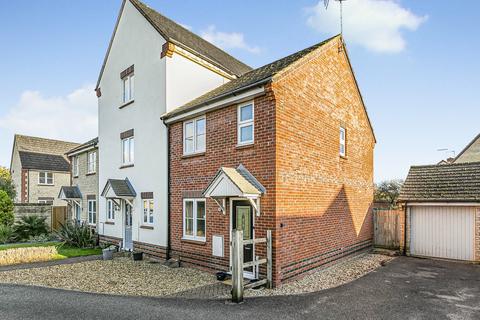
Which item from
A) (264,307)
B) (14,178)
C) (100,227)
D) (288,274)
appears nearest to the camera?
(264,307)

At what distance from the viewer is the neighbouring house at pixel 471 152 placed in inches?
1055

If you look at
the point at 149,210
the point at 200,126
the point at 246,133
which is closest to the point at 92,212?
the point at 149,210

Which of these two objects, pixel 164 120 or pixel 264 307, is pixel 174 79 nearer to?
pixel 164 120

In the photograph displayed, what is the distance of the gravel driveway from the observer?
27.8 feet

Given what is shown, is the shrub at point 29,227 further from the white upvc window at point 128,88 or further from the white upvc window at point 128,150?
the white upvc window at point 128,88

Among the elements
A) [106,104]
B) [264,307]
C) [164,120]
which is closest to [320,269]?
[264,307]

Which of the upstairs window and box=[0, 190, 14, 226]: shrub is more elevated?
the upstairs window

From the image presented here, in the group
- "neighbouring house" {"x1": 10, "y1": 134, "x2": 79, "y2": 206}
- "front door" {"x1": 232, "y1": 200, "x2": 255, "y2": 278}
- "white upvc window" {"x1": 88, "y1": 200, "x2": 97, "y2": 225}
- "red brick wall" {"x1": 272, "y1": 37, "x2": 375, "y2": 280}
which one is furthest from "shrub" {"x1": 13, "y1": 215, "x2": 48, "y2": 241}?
"red brick wall" {"x1": 272, "y1": 37, "x2": 375, "y2": 280}

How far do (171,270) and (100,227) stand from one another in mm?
7872

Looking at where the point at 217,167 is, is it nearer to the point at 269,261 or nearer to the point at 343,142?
the point at 269,261

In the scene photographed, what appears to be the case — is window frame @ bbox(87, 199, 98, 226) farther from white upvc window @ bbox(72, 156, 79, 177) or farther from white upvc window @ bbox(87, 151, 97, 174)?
white upvc window @ bbox(72, 156, 79, 177)

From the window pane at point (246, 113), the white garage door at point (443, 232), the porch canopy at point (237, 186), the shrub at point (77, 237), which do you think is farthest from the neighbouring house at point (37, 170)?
the white garage door at point (443, 232)

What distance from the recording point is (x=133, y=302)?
7.56 meters

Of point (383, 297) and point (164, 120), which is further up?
point (164, 120)
